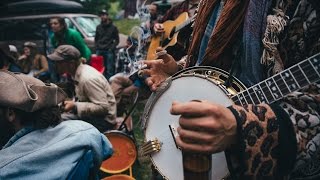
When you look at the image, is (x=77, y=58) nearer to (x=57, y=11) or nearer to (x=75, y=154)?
(x=75, y=154)

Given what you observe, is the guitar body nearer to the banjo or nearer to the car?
the banjo

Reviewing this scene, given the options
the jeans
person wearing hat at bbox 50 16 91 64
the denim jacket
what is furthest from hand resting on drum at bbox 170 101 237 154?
the jeans

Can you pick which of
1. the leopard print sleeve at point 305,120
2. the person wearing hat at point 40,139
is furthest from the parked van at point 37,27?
the leopard print sleeve at point 305,120

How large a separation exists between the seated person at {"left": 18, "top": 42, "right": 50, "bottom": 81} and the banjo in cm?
841

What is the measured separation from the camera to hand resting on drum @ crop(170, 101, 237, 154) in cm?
97

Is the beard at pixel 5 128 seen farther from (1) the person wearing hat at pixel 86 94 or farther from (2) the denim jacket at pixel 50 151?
(1) the person wearing hat at pixel 86 94

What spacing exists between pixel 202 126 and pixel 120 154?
4.27 m

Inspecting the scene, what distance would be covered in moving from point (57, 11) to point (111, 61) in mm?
4895

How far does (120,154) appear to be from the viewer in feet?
16.9

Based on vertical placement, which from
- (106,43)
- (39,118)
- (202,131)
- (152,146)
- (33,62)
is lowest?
(33,62)

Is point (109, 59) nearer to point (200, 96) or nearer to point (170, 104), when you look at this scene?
point (170, 104)

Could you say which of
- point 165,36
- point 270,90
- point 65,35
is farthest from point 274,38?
point 65,35

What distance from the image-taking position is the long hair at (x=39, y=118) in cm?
266

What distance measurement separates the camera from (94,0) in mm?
21281
